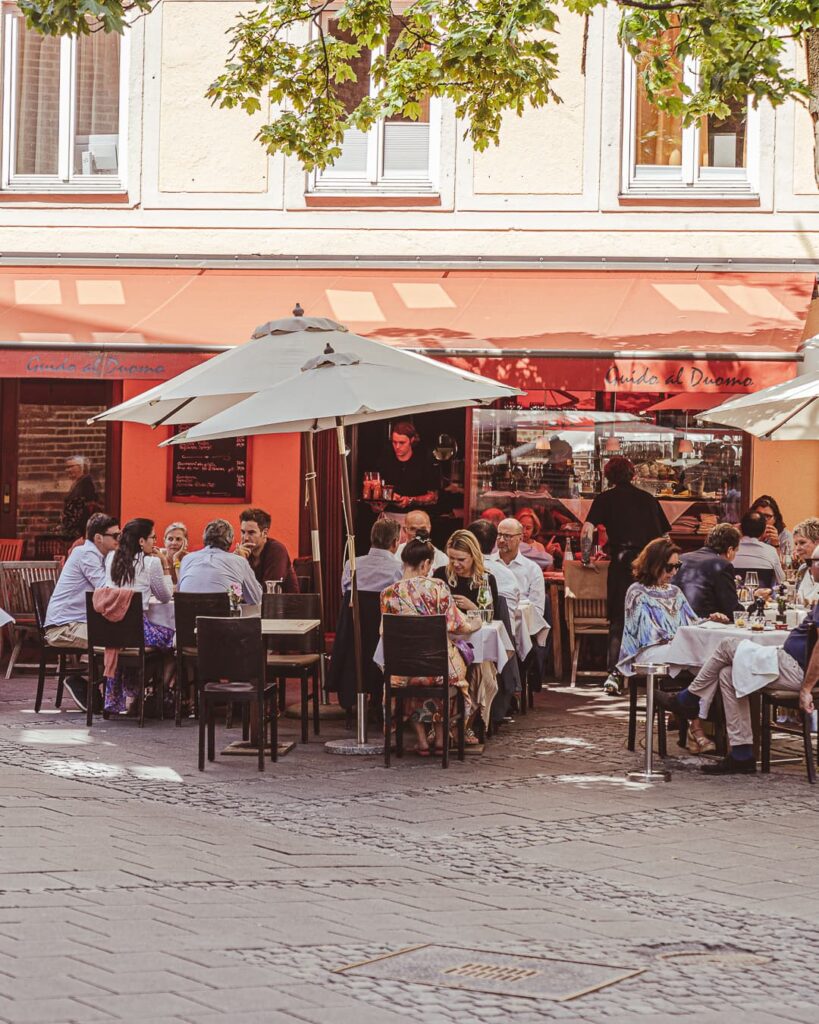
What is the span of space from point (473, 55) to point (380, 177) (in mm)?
4726

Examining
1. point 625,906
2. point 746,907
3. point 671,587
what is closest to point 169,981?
point 625,906

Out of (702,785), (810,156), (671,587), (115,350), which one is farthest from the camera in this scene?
(810,156)

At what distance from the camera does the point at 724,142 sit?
16359 mm

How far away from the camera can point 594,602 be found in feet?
46.9

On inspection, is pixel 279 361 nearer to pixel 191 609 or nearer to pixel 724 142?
pixel 191 609

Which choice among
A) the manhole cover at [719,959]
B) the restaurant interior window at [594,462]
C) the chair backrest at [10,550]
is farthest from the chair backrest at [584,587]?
the manhole cover at [719,959]

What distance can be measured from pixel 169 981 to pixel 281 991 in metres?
0.38

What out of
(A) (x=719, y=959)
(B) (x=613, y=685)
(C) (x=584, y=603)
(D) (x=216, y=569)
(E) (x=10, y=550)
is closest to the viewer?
(A) (x=719, y=959)

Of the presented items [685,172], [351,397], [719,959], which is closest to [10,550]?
[351,397]

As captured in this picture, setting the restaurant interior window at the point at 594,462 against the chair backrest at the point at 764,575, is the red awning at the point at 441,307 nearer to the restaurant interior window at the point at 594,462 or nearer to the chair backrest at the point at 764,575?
the restaurant interior window at the point at 594,462

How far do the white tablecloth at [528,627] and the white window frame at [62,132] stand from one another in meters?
6.85

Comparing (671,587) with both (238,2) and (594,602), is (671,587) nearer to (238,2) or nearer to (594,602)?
(594,602)

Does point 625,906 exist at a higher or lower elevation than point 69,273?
lower

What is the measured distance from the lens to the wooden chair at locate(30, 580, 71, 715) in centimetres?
1211
